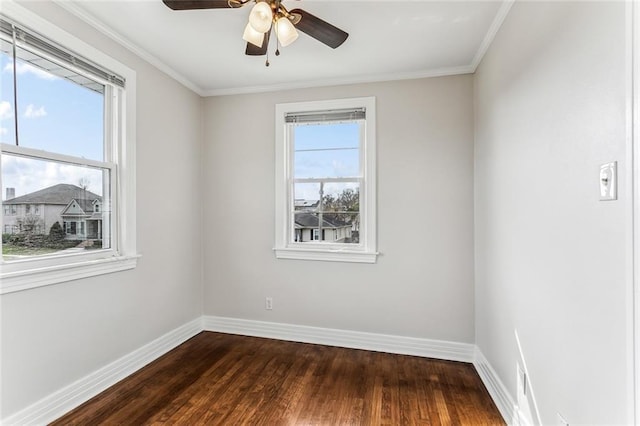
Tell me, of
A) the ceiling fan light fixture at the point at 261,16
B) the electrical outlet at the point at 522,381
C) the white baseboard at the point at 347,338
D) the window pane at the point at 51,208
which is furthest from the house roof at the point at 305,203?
the electrical outlet at the point at 522,381

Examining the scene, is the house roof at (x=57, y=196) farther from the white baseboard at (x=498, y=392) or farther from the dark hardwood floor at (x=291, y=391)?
the white baseboard at (x=498, y=392)

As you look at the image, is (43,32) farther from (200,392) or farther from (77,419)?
(200,392)

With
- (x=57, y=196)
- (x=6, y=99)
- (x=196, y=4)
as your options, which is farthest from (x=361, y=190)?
(x=6, y=99)

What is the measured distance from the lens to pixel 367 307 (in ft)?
9.84

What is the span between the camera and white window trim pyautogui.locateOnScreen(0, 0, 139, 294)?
174cm

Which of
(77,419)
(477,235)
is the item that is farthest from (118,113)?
(477,235)

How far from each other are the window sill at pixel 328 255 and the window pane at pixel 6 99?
210 centimetres

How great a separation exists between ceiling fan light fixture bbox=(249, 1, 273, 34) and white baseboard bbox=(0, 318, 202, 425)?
8.00 ft

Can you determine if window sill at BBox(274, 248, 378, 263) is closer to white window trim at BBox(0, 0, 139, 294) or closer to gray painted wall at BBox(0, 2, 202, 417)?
gray painted wall at BBox(0, 2, 202, 417)

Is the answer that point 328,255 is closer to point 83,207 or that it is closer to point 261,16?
point 83,207

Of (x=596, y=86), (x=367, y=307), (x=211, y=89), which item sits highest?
(x=211, y=89)

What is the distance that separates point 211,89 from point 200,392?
2.79m

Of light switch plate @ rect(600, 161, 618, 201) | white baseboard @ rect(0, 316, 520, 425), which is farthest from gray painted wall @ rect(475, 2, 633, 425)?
white baseboard @ rect(0, 316, 520, 425)

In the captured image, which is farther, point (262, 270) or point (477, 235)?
point (262, 270)
